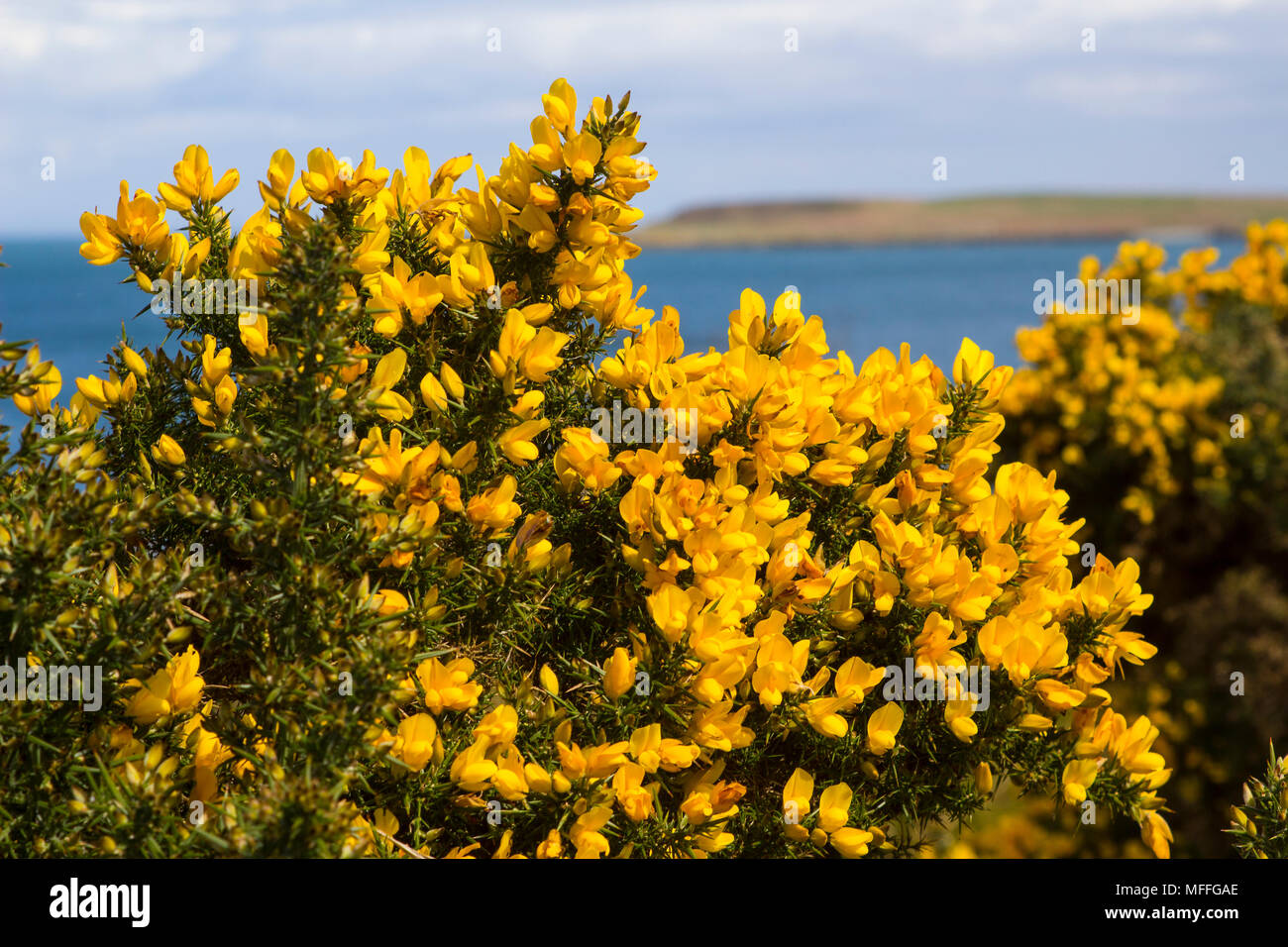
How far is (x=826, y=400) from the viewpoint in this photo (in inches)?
82.4

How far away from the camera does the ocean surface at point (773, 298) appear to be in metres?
2.68

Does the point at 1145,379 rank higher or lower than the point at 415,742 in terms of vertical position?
higher

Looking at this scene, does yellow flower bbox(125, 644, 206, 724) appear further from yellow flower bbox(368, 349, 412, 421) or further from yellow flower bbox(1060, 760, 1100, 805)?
yellow flower bbox(1060, 760, 1100, 805)

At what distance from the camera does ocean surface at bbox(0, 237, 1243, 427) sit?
2684 millimetres

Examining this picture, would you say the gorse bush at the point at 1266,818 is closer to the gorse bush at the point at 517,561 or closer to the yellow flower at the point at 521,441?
the gorse bush at the point at 517,561

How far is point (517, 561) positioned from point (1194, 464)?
18.6 ft

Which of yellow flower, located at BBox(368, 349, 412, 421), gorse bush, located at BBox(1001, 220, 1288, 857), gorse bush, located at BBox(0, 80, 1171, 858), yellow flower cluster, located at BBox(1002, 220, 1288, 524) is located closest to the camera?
gorse bush, located at BBox(0, 80, 1171, 858)

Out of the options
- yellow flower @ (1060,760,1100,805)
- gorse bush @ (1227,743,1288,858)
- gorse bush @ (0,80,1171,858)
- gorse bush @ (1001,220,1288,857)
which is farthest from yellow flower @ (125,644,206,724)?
gorse bush @ (1001,220,1288,857)

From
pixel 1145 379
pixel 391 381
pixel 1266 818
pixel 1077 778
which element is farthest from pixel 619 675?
pixel 1145 379

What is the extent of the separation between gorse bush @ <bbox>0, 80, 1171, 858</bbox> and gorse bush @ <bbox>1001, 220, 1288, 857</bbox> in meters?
4.58

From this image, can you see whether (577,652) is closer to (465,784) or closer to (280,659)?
(465,784)

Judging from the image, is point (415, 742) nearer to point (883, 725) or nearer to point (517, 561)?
point (517, 561)

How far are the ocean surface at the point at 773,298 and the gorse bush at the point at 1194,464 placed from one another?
0.56m

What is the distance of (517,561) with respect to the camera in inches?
76.9
